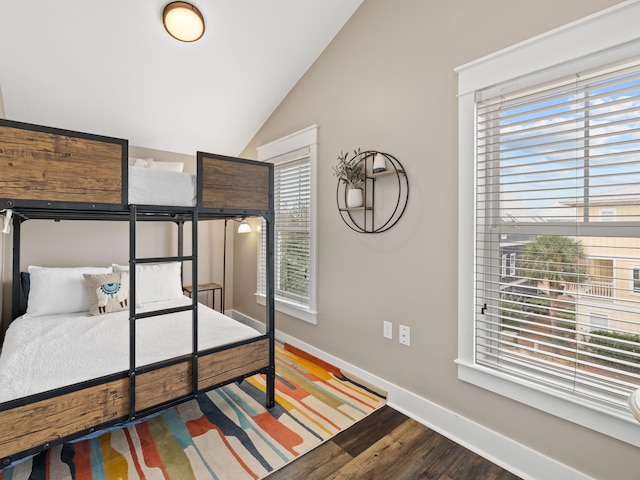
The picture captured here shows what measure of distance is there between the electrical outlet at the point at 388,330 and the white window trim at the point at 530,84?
51 centimetres

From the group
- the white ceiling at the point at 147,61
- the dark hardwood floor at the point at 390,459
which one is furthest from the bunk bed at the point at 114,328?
the white ceiling at the point at 147,61

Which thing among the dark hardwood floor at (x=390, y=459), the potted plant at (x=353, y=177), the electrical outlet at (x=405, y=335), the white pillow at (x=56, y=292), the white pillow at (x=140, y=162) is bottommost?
the dark hardwood floor at (x=390, y=459)

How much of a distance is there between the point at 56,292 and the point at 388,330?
2.65 metres

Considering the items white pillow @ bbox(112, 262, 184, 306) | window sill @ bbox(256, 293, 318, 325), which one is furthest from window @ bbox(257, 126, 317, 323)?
white pillow @ bbox(112, 262, 184, 306)

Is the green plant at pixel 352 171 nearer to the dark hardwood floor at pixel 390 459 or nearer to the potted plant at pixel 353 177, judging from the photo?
the potted plant at pixel 353 177

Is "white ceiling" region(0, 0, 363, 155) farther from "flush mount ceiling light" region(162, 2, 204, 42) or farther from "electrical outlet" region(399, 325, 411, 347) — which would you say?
"electrical outlet" region(399, 325, 411, 347)

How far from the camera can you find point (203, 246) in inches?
161

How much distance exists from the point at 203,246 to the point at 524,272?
11.3 feet

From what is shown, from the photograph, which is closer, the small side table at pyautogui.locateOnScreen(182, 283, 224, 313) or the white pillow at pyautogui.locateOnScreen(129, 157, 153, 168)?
the white pillow at pyautogui.locateOnScreen(129, 157, 153, 168)

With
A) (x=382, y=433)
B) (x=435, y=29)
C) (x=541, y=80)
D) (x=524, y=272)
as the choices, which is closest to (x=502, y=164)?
(x=541, y=80)

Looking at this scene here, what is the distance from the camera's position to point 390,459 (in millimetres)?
1777

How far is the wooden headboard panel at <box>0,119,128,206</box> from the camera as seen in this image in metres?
1.39

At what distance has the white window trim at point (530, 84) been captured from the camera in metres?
1.37

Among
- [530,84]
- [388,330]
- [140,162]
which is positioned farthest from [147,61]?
[388,330]
